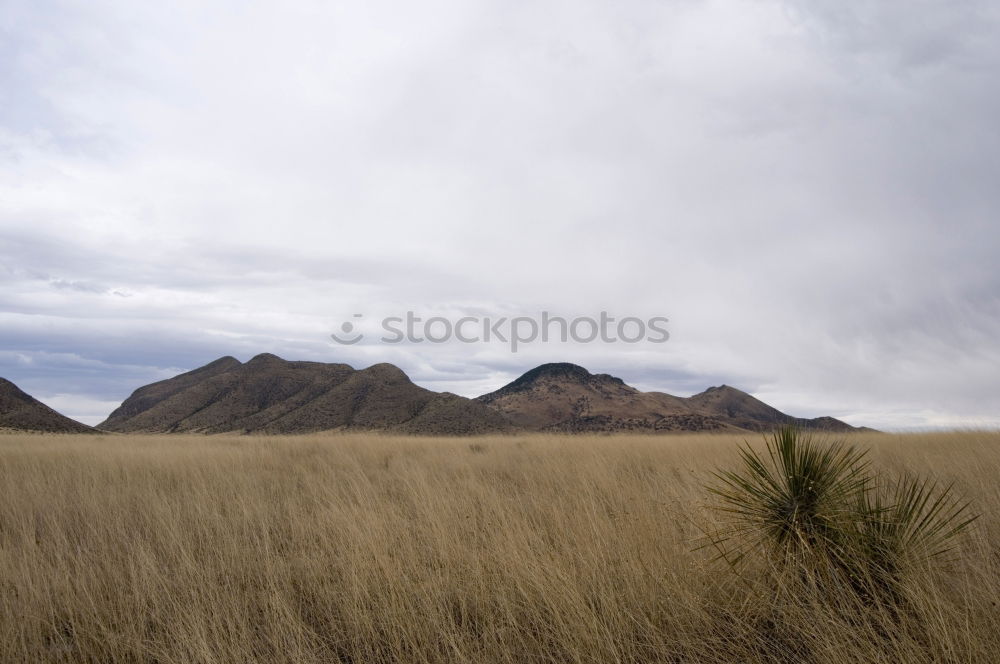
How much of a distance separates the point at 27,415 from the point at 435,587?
141 ft

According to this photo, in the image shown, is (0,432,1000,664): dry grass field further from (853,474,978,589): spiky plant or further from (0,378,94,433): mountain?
(0,378,94,433): mountain

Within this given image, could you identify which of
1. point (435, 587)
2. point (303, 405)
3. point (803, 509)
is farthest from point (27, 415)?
point (803, 509)

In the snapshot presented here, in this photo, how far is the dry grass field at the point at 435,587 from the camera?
3.02 m

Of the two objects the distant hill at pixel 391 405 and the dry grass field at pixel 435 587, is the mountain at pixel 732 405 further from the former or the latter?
the dry grass field at pixel 435 587

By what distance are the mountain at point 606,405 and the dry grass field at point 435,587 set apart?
4411 centimetres

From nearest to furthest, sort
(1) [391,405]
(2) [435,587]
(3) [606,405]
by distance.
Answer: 1. (2) [435,587]
2. (1) [391,405]
3. (3) [606,405]

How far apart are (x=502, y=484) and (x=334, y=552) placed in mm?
3744

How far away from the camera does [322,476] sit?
A: 9367 millimetres

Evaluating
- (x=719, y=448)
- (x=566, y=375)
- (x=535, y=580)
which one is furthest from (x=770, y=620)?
(x=566, y=375)

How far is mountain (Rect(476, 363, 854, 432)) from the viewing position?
173 feet

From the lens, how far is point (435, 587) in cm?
378

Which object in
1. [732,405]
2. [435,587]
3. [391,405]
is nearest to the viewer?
[435,587]

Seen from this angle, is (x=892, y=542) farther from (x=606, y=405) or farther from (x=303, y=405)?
(x=606, y=405)

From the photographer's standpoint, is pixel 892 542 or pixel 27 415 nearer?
pixel 892 542
